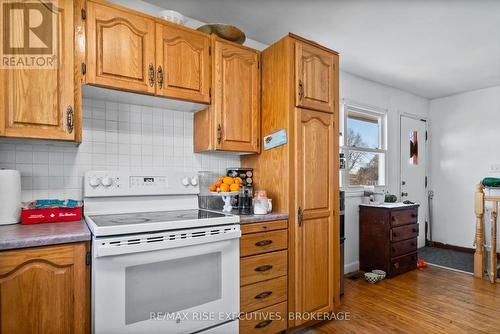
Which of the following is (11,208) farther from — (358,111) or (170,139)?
(358,111)

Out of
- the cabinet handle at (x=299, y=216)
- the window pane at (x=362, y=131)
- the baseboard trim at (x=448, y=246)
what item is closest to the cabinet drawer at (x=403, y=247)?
the window pane at (x=362, y=131)

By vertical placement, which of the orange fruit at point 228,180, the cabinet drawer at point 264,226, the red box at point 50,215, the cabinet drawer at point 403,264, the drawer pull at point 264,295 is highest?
the orange fruit at point 228,180

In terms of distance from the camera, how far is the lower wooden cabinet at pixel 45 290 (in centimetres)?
123

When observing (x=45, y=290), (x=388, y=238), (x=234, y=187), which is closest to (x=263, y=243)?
(x=234, y=187)

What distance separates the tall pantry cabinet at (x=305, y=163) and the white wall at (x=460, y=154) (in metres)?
3.42

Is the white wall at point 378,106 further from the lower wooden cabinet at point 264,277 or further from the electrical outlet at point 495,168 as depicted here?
the lower wooden cabinet at point 264,277

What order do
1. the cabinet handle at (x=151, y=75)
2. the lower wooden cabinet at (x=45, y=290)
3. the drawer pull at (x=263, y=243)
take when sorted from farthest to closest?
the drawer pull at (x=263, y=243) < the cabinet handle at (x=151, y=75) < the lower wooden cabinet at (x=45, y=290)

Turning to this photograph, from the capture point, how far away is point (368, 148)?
12.7 ft

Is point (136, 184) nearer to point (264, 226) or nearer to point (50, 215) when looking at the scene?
point (50, 215)

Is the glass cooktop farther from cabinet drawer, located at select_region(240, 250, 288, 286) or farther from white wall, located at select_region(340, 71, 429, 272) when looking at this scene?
white wall, located at select_region(340, 71, 429, 272)

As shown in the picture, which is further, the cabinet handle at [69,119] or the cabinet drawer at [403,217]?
the cabinet drawer at [403,217]

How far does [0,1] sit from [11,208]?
3.56ft

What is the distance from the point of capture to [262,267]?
1.95 m

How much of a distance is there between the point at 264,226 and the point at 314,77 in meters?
1.23
